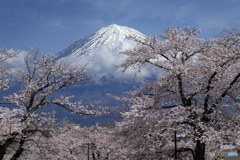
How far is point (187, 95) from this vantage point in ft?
46.2

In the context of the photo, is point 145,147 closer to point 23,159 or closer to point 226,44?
point 226,44

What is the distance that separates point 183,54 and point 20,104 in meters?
8.14

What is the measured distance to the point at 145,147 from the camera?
14727 mm

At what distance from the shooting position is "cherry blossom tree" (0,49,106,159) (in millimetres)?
12836

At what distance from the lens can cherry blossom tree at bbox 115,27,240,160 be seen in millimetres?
13219

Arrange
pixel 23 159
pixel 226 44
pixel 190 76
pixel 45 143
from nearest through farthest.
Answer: pixel 190 76, pixel 226 44, pixel 45 143, pixel 23 159

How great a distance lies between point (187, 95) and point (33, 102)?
7465mm

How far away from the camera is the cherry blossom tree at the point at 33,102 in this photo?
42.1ft

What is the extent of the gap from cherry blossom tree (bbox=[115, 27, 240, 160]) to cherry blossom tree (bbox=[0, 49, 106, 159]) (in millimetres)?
2490

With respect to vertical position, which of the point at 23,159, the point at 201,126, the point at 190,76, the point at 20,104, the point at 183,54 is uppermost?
the point at 183,54

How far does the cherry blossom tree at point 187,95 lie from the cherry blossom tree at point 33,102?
2.49 m

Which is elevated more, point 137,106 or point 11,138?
point 137,106

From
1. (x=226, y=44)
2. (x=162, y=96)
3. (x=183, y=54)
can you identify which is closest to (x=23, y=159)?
(x=162, y=96)

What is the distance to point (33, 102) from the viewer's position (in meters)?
14.8
